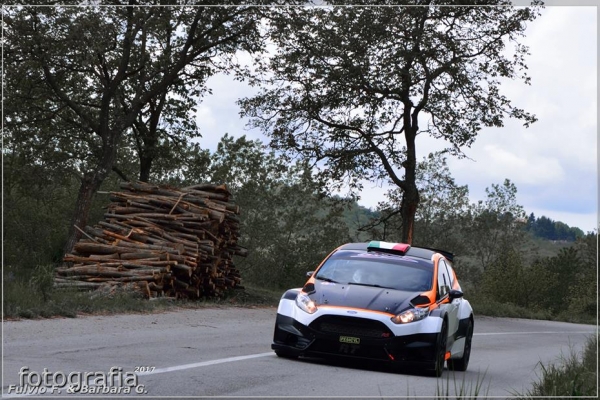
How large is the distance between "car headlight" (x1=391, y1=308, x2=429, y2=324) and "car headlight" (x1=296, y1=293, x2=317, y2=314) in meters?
1.00

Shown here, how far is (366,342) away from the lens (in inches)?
415

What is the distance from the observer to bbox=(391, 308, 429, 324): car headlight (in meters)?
10.6

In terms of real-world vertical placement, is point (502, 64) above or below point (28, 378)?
above

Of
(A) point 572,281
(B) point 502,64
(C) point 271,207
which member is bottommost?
(A) point 572,281

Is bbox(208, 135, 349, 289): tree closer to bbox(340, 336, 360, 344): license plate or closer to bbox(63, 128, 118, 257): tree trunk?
bbox(63, 128, 118, 257): tree trunk

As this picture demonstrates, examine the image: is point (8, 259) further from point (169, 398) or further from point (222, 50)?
point (169, 398)

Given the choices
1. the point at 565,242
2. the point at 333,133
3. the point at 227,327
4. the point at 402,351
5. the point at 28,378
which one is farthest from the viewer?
the point at 565,242

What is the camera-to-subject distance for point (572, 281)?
66875 millimetres

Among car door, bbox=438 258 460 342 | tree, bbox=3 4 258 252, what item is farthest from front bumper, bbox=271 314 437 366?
tree, bbox=3 4 258 252

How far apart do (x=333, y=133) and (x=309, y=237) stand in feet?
95.5

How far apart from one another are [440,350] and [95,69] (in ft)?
76.4

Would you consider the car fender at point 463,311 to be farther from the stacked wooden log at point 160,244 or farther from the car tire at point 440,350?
the stacked wooden log at point 160,244

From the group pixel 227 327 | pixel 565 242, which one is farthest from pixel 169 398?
pixel 565 242

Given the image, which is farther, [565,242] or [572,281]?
[565,242]
